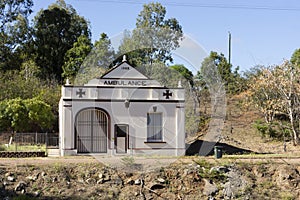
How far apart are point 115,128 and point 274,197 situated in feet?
32.6

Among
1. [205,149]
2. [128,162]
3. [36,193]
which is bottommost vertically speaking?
[36,193]

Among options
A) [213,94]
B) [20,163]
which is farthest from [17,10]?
[20,163]

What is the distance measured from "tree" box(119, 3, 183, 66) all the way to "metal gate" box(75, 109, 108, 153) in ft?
24.1

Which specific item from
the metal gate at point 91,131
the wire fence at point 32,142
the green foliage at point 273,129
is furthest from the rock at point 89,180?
the green foliage at point 273,129

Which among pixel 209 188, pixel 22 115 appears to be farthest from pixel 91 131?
pixel 209 188

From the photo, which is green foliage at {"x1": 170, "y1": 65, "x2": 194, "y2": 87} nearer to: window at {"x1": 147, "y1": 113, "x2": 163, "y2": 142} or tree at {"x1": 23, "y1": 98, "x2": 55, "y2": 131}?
tree at {"x1": 23, "y1": 98, "x2": 55, "y2": 131}

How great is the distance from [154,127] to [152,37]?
10.8 metres

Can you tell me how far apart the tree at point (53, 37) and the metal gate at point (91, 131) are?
25105 millimetres

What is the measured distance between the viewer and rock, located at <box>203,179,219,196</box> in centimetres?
2130

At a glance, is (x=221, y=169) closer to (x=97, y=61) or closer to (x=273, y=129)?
(x=273, y=129)

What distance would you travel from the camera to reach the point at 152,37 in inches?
1483

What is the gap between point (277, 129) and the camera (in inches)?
1547

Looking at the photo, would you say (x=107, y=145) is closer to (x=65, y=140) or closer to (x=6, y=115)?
(x=65, y=140)

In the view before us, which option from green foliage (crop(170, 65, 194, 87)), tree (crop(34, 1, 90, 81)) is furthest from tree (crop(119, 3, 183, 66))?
tree (crop(34, 1, 90, 81))
